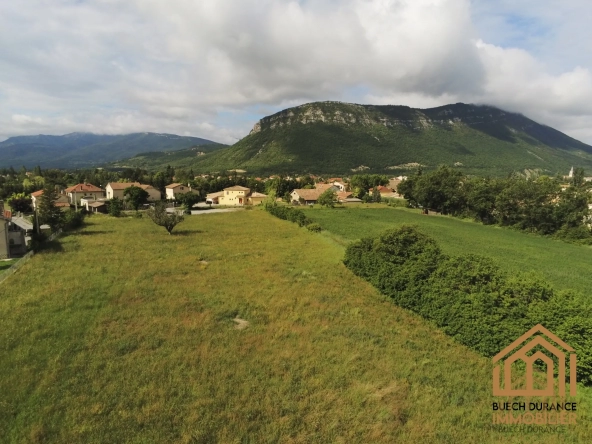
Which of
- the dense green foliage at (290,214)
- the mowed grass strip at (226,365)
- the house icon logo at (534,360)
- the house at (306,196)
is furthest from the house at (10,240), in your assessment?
the house at (306,196)

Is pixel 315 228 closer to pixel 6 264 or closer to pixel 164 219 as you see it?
pixel 164 219

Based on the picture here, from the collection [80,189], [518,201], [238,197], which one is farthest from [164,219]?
[80,189]

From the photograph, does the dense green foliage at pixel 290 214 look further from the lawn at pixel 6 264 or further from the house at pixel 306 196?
the lawn at pixel 6 264

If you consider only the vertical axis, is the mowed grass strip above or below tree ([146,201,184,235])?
below

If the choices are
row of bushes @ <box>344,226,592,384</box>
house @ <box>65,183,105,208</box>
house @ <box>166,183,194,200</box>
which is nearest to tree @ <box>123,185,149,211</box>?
house @ <box>166,183,194,200</box>

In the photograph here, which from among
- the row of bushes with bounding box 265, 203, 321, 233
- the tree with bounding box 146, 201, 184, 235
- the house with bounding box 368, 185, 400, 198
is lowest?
the row of bushes with bounding box 265, 203, 321, 233

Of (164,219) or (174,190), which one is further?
(174,190)

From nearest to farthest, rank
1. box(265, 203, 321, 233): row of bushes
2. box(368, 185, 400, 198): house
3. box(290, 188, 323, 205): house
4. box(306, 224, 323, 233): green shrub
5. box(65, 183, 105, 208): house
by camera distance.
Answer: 1. box(306, 224, 323, 233): green shrub
2. box(265, 203, 321, 233): row of bushes
3. box(65, 183, 105, 208): house
4. box(290, 188, 323, 205): house
5. box(368, 185, 400, 198): house

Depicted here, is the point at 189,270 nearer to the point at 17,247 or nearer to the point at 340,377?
the point at 340,377

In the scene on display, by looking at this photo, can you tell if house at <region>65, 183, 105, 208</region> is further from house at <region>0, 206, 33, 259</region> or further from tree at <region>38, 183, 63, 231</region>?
house at <region>0, 206, 33, 259</region>
